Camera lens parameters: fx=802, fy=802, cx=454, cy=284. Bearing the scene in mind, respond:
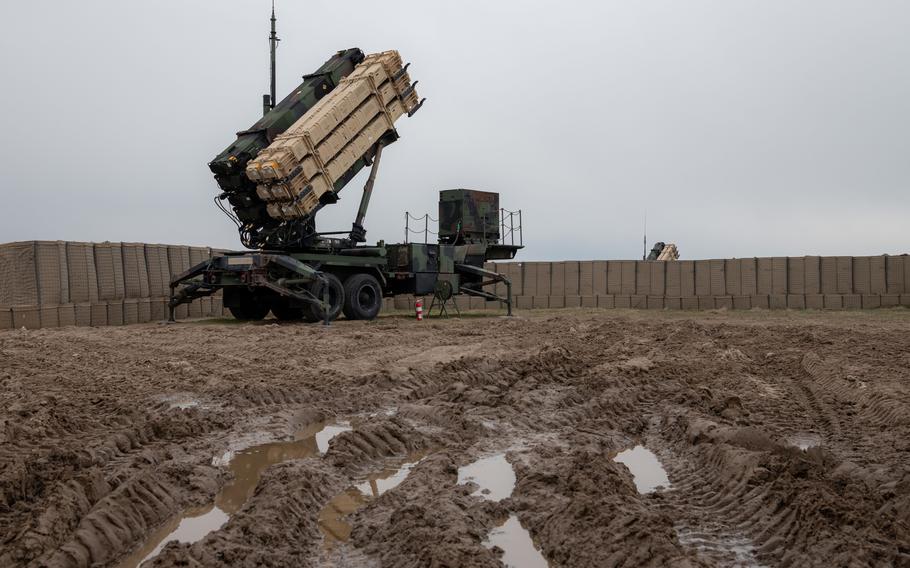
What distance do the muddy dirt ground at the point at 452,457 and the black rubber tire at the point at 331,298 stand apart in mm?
Answer: 4456

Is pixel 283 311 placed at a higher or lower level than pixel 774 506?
higher

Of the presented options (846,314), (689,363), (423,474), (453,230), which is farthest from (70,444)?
(846,314)

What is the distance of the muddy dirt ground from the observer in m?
3.61

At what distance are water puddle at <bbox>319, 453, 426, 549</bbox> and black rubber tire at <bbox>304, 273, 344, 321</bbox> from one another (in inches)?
388

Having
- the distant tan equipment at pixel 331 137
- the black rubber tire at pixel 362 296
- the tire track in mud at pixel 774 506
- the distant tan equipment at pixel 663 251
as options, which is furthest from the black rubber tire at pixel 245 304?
the distant tan equipment at pixel 663 251

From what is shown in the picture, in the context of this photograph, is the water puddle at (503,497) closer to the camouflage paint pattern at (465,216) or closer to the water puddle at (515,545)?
the water puddle at (515,545)

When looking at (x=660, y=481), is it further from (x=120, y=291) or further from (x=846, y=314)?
(x=846, y=314)

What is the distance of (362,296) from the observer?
1697 cm

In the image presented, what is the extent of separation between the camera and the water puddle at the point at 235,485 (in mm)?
3951

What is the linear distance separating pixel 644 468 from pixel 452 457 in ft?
4.18

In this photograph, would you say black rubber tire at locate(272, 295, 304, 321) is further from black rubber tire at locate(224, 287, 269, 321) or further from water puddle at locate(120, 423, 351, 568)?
water puddle at locate(120, 423, 351, 568)

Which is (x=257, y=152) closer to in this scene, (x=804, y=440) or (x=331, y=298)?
(x=331, y=298)

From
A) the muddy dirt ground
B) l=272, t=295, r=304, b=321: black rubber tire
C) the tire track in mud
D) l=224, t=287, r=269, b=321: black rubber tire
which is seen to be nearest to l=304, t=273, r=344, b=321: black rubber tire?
l=272, t=295, r=304, b=321: black rubber tire

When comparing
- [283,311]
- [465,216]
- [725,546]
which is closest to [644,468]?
[725,546]
